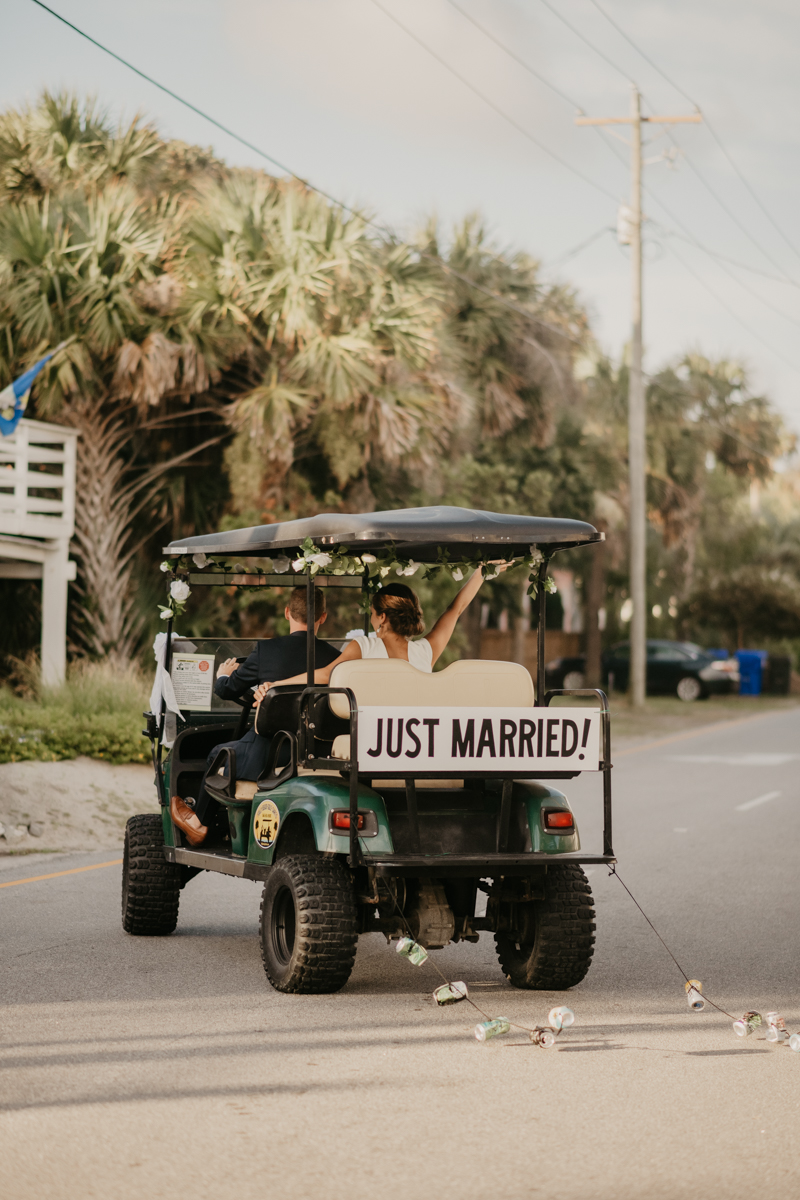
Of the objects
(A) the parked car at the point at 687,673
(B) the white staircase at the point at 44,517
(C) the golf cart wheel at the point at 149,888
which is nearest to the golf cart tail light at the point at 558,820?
(C) the golf cart wheel at the point at 149,888

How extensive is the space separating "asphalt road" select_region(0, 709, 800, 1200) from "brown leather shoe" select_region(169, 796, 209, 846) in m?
0.56

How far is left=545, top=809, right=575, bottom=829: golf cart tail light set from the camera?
7.08m

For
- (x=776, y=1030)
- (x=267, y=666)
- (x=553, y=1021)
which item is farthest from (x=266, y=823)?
(x=776, y=1030)

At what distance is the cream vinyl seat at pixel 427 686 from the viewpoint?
7.16 metres

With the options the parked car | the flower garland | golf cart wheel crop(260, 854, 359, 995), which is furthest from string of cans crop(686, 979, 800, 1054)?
the parked car

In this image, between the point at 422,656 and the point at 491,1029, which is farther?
the point at 422,656

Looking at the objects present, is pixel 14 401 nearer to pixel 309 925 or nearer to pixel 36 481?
pixel 36 481

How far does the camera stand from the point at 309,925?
266 inches

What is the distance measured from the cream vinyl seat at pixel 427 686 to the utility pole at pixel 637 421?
23762 mm

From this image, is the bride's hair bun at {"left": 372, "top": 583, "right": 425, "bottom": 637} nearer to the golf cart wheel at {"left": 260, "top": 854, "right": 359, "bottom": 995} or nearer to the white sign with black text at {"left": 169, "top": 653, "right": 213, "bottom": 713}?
the golf cart wheel at {"left": 260, "top": 854, "right": 359, "bottom": 995}

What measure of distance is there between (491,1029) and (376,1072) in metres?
0.70

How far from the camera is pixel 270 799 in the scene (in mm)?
7406

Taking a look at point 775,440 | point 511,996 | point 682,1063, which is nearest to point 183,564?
point 511,996

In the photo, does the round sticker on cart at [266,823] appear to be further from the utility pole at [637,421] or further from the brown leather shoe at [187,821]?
the utility pole at [637,421]
